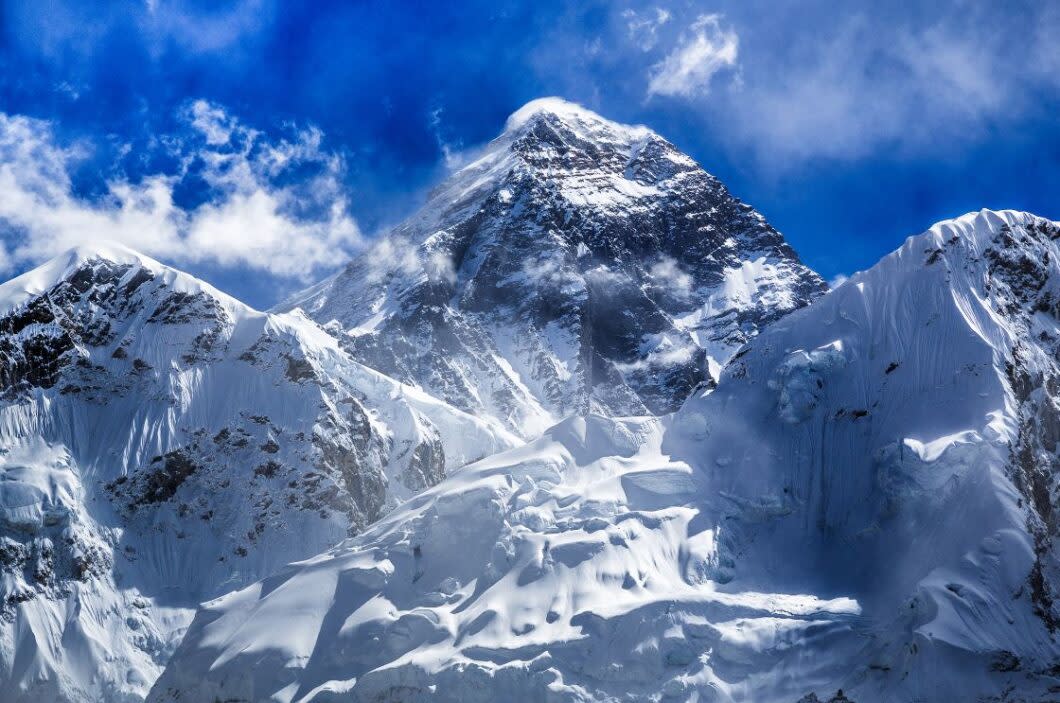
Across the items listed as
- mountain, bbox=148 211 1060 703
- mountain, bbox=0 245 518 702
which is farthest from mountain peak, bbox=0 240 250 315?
mountain, bbox=148 211 1060 703


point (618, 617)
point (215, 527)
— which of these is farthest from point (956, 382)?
point (215, 527)

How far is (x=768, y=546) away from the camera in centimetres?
8619

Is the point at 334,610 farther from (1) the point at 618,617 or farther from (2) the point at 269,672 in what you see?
(1) the point at 618,617

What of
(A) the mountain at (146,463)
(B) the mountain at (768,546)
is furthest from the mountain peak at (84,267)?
(B) the mountain at (768,546)

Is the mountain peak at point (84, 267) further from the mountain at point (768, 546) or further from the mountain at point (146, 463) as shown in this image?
the mountain at point (768, 546)

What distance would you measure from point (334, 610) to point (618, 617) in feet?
70.5

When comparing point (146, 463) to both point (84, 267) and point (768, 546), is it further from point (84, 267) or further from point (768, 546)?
point (768, 546)

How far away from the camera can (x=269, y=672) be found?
265ft

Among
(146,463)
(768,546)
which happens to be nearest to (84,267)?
(146,463)

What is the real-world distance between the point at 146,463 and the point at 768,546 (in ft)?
213

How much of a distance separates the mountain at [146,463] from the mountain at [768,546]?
75.0 feet

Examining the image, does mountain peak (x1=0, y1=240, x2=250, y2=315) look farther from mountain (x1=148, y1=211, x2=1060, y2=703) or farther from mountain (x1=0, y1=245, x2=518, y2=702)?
mountain (x1=148, y1=211, x2=1060, y2=703)

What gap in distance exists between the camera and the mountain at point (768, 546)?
73562mm

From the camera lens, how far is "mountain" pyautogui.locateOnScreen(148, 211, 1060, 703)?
241ft
